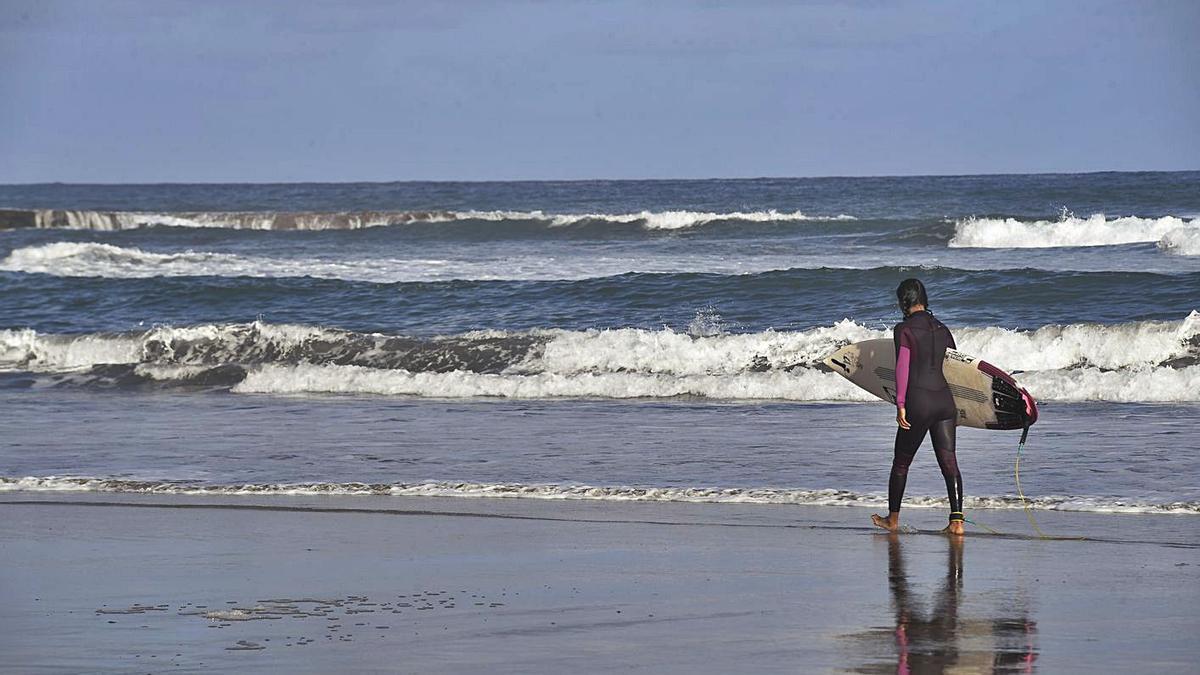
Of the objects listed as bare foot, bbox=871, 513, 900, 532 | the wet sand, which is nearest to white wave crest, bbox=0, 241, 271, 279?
the wet sand

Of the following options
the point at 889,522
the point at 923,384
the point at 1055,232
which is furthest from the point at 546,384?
the point at 1055,232

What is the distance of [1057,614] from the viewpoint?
6.14 meters

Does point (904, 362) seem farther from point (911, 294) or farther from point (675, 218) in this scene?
point (675, 218)

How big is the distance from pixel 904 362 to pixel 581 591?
242 cm

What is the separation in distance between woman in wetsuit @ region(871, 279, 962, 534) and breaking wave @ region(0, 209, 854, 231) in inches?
1240

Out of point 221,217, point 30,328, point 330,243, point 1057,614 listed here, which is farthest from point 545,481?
point 221,217

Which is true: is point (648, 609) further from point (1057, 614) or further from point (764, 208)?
point (764, 208)

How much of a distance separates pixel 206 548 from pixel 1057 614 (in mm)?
4214

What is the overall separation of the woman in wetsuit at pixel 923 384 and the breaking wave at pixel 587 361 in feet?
22.1

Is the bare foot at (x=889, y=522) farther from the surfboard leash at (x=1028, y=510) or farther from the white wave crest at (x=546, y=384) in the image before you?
the white wave crest at (x=546, y=384)

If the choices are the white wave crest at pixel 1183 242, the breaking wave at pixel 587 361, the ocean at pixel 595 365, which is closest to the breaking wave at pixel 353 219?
the ocean at pixel 595 365

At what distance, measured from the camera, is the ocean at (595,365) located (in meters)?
10.5

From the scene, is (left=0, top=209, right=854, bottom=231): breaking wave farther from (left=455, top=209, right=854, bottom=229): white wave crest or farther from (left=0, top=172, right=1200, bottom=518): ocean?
(left=0, top=172, right=1200, bottom=518): ocean

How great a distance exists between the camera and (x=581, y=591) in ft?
22.0
